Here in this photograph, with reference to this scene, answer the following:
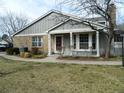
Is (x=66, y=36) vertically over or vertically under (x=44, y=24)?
under

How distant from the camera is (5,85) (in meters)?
9.54

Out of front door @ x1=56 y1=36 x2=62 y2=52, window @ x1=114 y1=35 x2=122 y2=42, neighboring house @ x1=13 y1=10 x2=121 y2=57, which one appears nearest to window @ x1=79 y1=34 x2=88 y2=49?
neighboring house @ x1=13 y1=10 x2=121 y2=57

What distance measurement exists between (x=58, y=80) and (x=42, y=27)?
19316mm

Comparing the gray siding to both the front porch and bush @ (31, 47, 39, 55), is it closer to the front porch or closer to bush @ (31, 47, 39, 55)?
the front porch

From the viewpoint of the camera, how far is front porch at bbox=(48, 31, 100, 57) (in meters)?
23.9

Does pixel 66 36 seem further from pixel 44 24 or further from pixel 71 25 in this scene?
pixel 44 24

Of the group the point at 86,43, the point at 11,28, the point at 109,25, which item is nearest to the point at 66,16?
the point at 86,43

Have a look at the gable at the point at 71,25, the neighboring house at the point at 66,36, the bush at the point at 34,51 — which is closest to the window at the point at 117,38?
the neighboring house at the point at 66,36

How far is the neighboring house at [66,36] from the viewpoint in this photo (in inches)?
942

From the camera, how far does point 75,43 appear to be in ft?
82.5

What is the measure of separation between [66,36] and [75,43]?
191 cm

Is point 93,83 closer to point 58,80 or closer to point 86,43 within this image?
point 58,80

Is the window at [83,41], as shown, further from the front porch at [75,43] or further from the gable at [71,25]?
the gable at [71,25]

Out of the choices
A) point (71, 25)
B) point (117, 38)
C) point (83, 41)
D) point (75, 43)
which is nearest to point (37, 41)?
point (75, 43)
